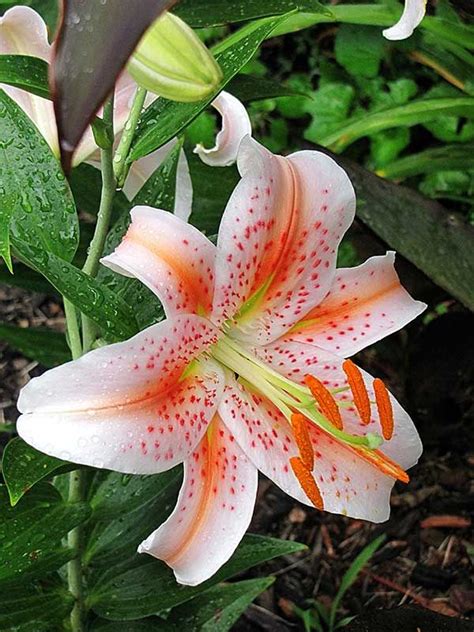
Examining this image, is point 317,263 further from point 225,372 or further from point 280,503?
point 280,503

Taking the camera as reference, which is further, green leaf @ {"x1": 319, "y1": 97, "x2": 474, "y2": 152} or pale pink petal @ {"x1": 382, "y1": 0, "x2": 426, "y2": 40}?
green leaf @ {"x1": 319, "y1": 97, "x2": 474, "y2": 152}

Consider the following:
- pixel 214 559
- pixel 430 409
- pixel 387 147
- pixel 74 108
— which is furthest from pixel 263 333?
pixel 387 147

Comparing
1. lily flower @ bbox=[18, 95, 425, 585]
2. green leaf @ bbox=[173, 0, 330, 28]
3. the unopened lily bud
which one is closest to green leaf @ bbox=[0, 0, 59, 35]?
green leaf @ bbox=[173, 0, 330, 28]

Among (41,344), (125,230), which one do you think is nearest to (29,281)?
(41,344)

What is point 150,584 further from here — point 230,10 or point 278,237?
point 230,10

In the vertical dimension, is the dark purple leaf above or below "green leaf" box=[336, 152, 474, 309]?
above

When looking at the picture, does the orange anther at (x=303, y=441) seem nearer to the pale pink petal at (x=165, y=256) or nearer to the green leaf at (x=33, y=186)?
the pale pink petal at (x=165, y=256)

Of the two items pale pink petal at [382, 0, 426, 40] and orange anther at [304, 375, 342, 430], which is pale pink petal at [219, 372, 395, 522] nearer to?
orange anther at [304, 375, 342, 430]
